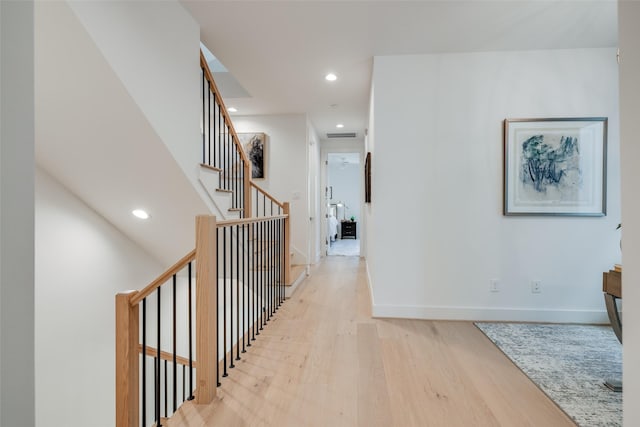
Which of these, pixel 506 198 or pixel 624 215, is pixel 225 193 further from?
pixel 624 215

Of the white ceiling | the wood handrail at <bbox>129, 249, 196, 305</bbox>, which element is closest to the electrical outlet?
the wood handrail at <bbox>129, 249, 196, 305</bbox>

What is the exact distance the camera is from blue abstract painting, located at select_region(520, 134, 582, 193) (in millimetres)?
2811

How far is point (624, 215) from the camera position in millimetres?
1003

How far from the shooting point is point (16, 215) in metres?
0.50

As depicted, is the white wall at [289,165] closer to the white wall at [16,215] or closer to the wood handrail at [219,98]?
the wood handrail at [219,98]

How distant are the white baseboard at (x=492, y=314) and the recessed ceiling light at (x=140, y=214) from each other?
2.33 meters

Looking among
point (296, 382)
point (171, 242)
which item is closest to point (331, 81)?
point (171, 242)

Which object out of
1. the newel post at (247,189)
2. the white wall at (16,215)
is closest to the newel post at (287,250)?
the newel post at (247,189)

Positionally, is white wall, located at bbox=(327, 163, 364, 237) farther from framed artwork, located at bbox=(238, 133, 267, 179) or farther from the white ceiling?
framed artwork, located at bbox=(238, 133, 267, 179)

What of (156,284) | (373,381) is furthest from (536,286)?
(156,284)

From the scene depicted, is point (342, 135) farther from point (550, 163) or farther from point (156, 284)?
point (156, 284)

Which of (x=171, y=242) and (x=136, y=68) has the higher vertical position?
(x=136, y=68)

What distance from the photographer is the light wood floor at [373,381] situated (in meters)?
1.56

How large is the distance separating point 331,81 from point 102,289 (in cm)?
334
